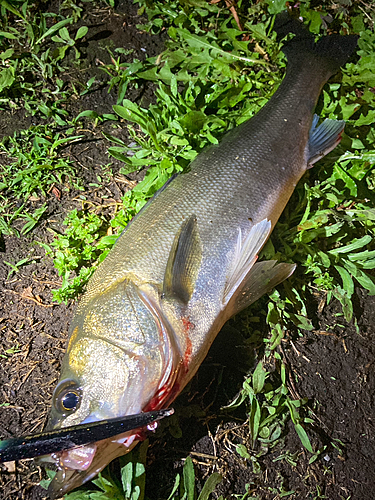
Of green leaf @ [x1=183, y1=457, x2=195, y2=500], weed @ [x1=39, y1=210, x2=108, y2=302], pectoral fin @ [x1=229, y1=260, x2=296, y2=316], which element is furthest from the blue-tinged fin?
green leaf @ [x1=183, y1=457, x2=195, y2=500]

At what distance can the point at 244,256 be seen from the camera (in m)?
2.63

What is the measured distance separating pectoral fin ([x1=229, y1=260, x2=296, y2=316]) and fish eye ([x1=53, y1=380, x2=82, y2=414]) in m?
1.17

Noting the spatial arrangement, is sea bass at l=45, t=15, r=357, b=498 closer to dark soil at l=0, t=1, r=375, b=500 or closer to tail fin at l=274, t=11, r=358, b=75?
tail fin at l=274, t=11, r=358, b=75

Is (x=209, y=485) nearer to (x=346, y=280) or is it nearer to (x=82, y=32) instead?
(x=346, y=280)

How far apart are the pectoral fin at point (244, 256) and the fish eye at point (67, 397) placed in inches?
Result: 43.1

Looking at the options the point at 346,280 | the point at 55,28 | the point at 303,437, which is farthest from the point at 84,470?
the point at 55,28

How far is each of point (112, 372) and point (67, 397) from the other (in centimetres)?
32

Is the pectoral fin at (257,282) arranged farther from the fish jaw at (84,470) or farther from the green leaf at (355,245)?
the fish jaw at (84,470)

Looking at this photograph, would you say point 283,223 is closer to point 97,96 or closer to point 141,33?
point 97,96

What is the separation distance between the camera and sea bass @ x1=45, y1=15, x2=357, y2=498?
2209 millimetres

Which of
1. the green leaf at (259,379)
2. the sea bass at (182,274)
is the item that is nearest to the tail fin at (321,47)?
the sea bass at (182,274)

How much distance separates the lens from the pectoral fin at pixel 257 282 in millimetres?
2738

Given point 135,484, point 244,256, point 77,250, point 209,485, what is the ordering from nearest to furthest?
point 244,256, point 135,484, point 209,485, point 77,250

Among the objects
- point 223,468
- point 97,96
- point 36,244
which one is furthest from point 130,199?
point 223,468
